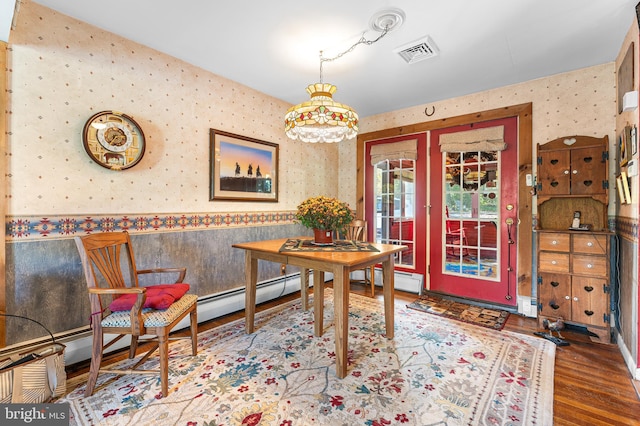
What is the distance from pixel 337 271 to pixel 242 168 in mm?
1933

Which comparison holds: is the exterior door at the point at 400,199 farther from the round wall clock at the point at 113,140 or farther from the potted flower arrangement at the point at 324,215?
the round wall clock at the point at 113,140

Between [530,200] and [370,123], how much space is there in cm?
235

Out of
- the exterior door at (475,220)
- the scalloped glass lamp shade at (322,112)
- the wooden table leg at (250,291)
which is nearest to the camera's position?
the scalloped glass lamp shade at (322,112)

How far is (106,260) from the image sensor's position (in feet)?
6.61

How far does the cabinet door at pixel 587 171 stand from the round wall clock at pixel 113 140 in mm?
3983

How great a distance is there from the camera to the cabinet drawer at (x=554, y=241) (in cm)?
263

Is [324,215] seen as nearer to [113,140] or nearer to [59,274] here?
[113,140]

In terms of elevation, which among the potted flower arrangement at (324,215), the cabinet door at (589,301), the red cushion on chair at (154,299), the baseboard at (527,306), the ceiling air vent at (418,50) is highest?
the ceiling air vent at (418,50)

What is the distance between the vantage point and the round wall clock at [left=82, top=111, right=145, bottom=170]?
2.18 m

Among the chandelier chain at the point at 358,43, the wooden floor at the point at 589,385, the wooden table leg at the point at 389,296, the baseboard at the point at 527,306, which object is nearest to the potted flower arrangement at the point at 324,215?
the wooden table leg at the point at 389,296

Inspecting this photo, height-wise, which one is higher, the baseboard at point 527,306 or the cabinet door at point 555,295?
the cabinet door at point 555,295

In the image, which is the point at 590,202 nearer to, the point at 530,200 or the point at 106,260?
the point at 530,200

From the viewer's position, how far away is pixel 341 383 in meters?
1.86

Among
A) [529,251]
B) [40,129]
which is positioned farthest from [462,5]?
[40,129]
